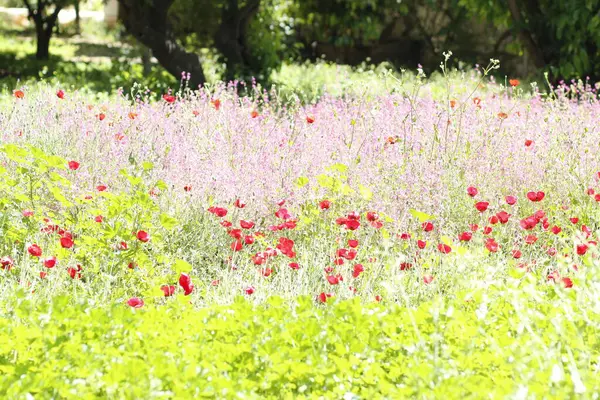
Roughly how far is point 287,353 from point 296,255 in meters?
1.54

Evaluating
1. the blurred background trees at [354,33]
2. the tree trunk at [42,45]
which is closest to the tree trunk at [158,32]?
the blurred background trees at [354,33]

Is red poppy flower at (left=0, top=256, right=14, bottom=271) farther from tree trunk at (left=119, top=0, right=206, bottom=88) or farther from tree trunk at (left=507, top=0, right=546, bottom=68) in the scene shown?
tree trunk at (left=507, top=0, right=546, bottom=68)

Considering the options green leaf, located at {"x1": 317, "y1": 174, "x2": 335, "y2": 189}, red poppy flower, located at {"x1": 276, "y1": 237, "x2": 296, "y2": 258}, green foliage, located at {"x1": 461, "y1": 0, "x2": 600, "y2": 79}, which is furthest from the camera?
green foliage, located at {"x1": 461, "y1": 0, "x2": 600, "y2": 79}

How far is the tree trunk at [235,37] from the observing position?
1212cm

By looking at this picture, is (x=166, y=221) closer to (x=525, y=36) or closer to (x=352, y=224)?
(x=352, y=224)

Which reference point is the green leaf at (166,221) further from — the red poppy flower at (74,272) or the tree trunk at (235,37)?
the tree trunk at (235,37)

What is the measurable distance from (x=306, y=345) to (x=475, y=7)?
1017 cm

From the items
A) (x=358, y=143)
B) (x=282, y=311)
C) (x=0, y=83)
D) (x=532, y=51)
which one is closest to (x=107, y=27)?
(x=0, y=83)

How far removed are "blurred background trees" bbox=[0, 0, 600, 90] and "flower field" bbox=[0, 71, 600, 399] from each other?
4503mm

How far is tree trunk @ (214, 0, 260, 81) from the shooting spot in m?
12.1

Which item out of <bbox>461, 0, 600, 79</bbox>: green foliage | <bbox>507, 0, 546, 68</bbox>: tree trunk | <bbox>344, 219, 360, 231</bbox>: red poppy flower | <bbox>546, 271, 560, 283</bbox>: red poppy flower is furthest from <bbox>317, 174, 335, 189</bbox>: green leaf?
<bbox>507, 0, 546, 68</bbox>: tree trunk

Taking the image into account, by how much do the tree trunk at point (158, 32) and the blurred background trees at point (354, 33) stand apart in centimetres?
1

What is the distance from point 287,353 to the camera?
2.68m

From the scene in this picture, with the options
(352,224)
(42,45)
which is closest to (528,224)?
(352,224)
